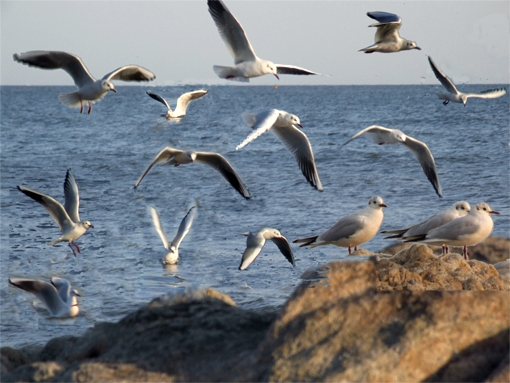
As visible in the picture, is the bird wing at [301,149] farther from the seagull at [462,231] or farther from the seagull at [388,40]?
the seagull at [462,231]

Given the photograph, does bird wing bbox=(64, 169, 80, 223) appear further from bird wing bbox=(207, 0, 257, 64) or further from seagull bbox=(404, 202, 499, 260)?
seagull bbox=(404, 202, 499, 260)

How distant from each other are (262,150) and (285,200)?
8511 mm

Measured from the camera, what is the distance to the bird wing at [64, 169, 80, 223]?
748 centimetres

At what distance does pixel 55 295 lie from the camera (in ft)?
17.6

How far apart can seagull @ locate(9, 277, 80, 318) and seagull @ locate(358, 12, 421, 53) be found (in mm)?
4096

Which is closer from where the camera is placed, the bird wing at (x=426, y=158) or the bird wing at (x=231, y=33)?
the bird wing at (x=231, y=33)

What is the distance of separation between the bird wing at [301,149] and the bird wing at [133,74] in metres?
1.59

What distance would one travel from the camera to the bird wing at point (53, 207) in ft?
22.8

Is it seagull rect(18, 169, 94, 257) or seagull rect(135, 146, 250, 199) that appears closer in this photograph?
Answer: seagull rect(18, 169, 94, 257)

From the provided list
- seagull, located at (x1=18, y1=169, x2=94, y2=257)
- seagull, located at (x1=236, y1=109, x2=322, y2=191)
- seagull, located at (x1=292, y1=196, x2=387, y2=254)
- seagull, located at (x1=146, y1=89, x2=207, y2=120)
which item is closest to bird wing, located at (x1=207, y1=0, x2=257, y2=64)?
seagull, located at (x1=236, y1=109, x2=322, y2=191)

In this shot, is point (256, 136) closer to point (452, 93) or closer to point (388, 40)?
point (388, 40)

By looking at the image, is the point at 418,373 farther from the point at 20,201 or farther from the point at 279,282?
the point at 20,201

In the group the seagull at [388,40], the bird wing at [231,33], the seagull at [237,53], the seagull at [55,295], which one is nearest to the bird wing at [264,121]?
the seagull at [237,53]

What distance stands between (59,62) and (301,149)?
2.76 metres
